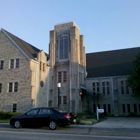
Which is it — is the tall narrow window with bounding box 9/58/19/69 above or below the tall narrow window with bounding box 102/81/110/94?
above

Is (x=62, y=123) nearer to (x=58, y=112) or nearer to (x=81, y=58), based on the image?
(x=58, y=112)

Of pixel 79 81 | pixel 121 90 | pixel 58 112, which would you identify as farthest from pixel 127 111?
pixel 58 112

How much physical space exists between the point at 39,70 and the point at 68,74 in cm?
510

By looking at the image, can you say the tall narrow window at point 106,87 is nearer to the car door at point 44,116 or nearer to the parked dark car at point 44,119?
the parked dark car at point 44,119

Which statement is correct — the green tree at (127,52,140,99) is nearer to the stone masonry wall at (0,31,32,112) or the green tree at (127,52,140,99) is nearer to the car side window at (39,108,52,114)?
the stone masonry wall at (0,31,32,112)

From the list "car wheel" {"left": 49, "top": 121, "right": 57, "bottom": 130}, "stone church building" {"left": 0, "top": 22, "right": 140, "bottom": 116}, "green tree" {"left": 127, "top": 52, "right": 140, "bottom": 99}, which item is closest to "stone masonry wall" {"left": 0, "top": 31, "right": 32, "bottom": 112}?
"stone church building" {"left": 0, "top": 22, "right": 140, "bottom": 116}

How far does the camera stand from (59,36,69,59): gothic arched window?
3194 centimetres

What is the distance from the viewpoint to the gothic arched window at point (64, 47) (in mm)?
31938

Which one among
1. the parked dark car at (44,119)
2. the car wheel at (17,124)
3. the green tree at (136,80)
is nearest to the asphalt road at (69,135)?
the parked dark car at (44,119)

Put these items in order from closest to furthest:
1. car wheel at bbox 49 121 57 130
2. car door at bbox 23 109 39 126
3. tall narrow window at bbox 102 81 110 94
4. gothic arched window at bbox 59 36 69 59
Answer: car wheel at bbox 49 121 57 130 < car door at bbox 23 109 39 126 < gothic arched window at bbox 59 36 69 59 < tall narrow window at bbox 102 81 110 94

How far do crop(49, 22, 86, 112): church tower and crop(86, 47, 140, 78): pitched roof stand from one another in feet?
9.94

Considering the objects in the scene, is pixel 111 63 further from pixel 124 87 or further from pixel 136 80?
pixel 136 80

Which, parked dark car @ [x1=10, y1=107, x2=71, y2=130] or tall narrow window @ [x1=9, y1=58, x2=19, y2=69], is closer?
parked dark car @ [x1=10, y1=107, x2=71, y2=130]

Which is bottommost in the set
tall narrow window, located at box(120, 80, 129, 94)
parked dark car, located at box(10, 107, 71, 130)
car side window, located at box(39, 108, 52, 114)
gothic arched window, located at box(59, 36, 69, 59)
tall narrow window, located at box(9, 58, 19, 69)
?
parked dark car, located at box(10, 107, 71, 130)
